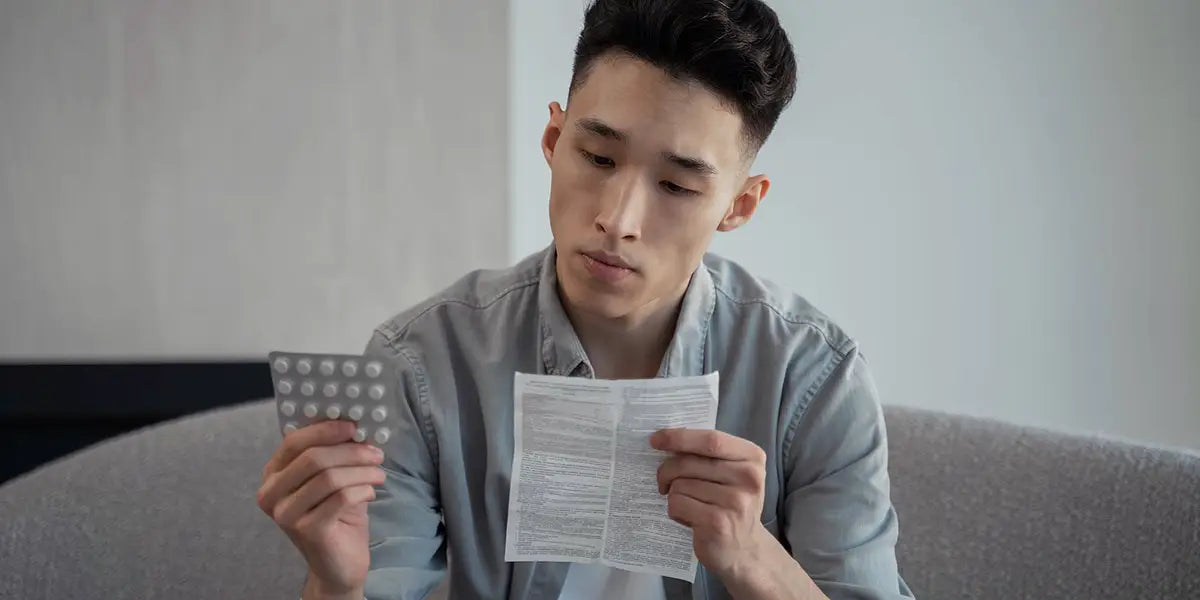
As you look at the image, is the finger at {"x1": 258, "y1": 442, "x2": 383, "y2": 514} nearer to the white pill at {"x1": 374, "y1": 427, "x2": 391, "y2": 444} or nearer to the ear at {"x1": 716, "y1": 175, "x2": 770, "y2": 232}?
the white pill at {"x1": 374, "y1": 427, "x2": 391, "y2": 444}

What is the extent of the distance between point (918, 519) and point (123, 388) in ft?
4.40

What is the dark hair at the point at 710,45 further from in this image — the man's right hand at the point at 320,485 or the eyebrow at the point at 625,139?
the man's right hand at the point at 320,485

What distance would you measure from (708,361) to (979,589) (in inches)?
18.1

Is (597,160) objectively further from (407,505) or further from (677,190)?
(407,505)

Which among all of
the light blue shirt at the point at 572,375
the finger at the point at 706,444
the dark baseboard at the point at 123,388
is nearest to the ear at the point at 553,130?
the light blue shirt at the point at 572,375

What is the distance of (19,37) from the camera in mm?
2068

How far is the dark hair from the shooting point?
1.27 meters

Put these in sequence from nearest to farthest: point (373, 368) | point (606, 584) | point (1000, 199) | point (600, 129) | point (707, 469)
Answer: point (373, 368)
point (707, 469)
point (600, 129)
point (606, 584)
point (1000, 199)

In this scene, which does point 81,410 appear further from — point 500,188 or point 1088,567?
point 1088,567

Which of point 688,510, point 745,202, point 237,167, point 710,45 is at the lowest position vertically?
point 688,510

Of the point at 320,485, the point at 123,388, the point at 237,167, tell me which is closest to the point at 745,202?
the point at 320,485

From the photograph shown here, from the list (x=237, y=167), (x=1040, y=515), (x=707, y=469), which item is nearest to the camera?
(x=707, y=469)

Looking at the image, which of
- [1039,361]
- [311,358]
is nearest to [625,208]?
[311,358]

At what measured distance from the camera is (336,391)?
1052 millimetres
